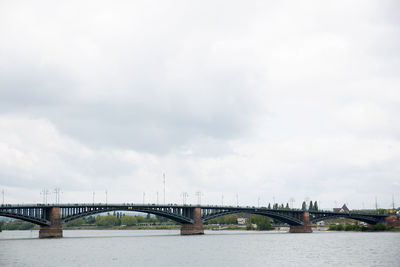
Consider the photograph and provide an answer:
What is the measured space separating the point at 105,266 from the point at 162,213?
89714 mm

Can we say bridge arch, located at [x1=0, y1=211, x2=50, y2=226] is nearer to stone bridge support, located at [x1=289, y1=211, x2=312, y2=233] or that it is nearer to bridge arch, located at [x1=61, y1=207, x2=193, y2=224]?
bridge arch, located at [x1=61, y1=207, x2=193, y2=224]

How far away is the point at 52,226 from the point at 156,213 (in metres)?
32.7

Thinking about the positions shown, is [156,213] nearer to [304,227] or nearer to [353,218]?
[304,227]

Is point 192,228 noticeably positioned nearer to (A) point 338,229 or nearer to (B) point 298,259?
(A) point 338,229

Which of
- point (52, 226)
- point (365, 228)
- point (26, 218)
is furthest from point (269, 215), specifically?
point (26, 218)

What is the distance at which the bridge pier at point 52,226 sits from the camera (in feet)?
458

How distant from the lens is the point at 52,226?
460ft

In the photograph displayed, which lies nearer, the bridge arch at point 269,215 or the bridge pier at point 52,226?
the bridge pier at point 52,226

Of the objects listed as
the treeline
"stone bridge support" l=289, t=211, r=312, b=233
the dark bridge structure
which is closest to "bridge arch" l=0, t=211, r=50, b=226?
the dark bridge structure

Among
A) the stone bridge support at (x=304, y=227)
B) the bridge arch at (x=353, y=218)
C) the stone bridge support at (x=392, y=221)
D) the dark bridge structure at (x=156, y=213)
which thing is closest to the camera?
the dark bridge structure at (x=156, y=213)

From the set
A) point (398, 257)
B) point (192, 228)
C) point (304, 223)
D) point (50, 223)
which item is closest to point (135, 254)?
point (398, 257)

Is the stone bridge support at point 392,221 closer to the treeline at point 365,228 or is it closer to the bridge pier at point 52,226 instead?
the treeline at point 365,228

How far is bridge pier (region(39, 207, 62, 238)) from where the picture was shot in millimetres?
139500

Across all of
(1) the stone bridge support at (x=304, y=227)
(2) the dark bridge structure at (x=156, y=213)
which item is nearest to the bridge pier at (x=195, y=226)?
(2) the dark bridge structure at (x=156, y=213)
